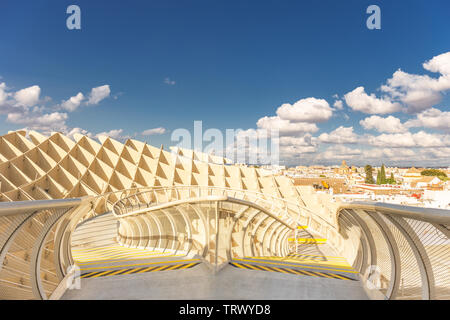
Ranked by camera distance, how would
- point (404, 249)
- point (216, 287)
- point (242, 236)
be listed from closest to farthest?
point (404, 249) → point (216, 287) → point (242, 236)

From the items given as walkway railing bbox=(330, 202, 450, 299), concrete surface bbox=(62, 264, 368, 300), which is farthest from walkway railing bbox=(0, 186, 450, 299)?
concrete surface bbox=(62, 264, 368, 300)

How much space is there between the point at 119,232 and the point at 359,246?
390 inches

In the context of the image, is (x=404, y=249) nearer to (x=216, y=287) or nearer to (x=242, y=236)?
(x=216, y=287)

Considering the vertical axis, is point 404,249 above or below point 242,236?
above

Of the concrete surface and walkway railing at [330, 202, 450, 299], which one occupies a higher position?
walkway railing at [330, 202, 450, 299]

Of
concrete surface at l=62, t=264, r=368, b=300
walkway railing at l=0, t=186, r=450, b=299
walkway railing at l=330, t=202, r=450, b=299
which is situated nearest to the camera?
walkway railing at l=330, t=202, r=450, b=299

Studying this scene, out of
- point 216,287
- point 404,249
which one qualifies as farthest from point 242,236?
point 404,249

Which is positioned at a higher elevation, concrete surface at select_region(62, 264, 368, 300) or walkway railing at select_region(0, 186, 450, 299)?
walkway railing at select_region(0, 186, 450, 299)

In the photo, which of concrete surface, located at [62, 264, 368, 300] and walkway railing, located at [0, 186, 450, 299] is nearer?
walkway railing, located at [0, 186, 450, 299]

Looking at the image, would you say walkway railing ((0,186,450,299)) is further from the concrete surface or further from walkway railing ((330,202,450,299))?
the concrete surface

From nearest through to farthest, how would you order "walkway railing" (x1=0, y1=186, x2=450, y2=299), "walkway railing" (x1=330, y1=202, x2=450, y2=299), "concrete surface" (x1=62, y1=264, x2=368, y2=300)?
"walkway railing" (x1=330, y1=202, x2=450, y2=299) < "walkway railing" (x1=0, y1=186, x2=450, y2=299) < "concrete surface" (x1=62, y1=264, x2=368, y2=300)
